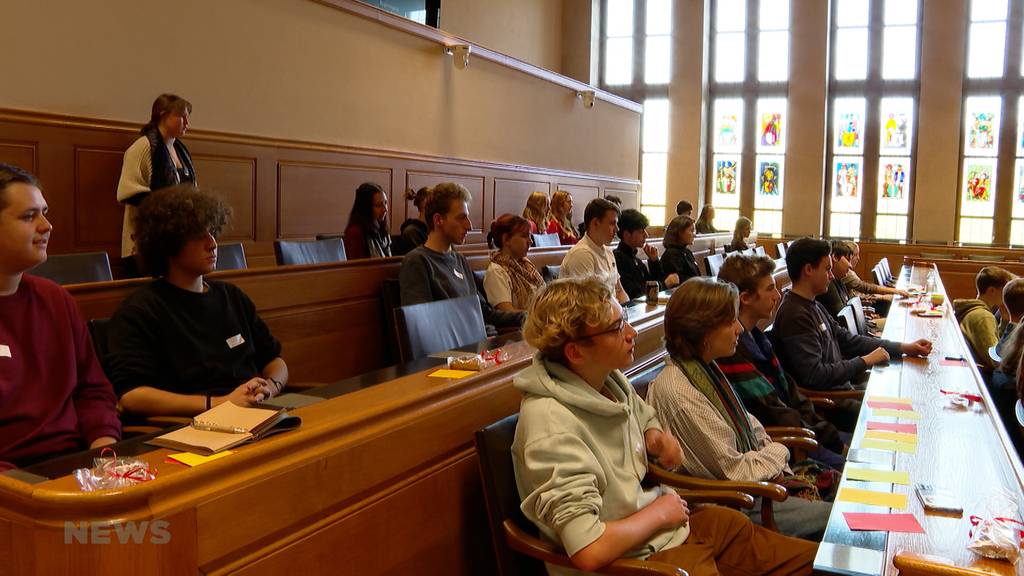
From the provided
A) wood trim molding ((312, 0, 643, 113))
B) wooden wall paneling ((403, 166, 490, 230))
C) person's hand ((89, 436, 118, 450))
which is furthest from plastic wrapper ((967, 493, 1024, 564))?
wooden wall paneling ((403, 166, 490, 230))

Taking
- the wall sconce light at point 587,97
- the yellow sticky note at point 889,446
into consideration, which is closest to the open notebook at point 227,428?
the yellow sticky note at point 889,446

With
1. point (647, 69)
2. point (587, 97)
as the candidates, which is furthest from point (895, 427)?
point (647, 69)

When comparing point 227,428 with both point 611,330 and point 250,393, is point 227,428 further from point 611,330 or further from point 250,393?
point 611,330

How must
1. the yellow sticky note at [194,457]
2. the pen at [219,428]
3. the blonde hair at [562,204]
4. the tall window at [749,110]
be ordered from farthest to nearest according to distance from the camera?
1. the tall window at [749,110]
2. the blonde hair at [562,204]
3. the pen at [219,428]
4. the yellow sticky note at [194,457]

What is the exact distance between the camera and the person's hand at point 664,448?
2047 millimetres

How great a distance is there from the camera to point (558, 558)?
1640mm

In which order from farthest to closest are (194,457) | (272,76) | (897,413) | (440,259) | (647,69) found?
(647,69) < (272,76) < (440,259) < (897,413) < (194,457)

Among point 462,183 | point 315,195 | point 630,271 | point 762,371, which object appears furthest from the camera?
point 462,183

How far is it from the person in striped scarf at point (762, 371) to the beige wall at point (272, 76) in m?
3.66

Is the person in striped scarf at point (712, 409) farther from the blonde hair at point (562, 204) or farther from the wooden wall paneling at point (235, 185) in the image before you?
the blonde hair at point (562, 204)

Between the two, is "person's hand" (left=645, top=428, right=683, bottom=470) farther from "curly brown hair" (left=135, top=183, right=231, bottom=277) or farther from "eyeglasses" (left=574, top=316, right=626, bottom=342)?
"curly brown hair" (left=135, top=183, right=231, bottom=277)

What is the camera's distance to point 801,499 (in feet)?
7.78

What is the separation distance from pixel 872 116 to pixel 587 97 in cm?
567

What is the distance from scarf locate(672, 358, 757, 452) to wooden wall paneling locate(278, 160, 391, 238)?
4300mm
